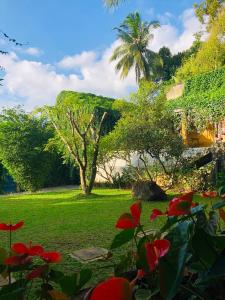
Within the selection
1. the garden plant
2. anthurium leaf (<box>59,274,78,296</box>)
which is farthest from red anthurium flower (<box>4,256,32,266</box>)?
anthurium leaf (<box>59,274,78,296</box>)

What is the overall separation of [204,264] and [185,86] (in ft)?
52.9

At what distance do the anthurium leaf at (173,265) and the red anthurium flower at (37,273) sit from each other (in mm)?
351

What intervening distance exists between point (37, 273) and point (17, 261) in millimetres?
58

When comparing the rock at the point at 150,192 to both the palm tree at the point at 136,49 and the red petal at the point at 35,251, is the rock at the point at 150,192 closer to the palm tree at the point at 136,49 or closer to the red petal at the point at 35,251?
the red petal at the point at 35,251

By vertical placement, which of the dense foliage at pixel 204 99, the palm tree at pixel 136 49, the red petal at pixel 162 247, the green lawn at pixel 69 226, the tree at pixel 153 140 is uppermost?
the palm tree at pixel 136 49

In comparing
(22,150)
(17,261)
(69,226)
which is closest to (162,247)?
(17,261)

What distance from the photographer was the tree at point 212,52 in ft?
51.5

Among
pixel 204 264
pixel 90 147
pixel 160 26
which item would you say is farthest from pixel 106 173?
pixel 160 26

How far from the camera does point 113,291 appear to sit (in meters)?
0.47

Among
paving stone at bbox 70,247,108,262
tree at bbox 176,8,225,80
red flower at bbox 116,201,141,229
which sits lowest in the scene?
paving stone at bbox 70,247,108,262

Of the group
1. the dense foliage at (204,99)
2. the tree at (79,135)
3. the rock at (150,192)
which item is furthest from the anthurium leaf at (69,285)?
the dense foliage at (204,99)

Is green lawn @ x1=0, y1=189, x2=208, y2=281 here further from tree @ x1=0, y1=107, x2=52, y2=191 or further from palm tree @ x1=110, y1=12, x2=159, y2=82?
palm tree @ x1=110, y1=12, x2=159, y2=82

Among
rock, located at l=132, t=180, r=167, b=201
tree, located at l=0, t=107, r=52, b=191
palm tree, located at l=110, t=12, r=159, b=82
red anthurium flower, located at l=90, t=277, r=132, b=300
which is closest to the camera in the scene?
red anthurium flower, located at l=90, t=277, r=132, b=300

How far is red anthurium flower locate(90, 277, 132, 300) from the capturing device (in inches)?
18.2
